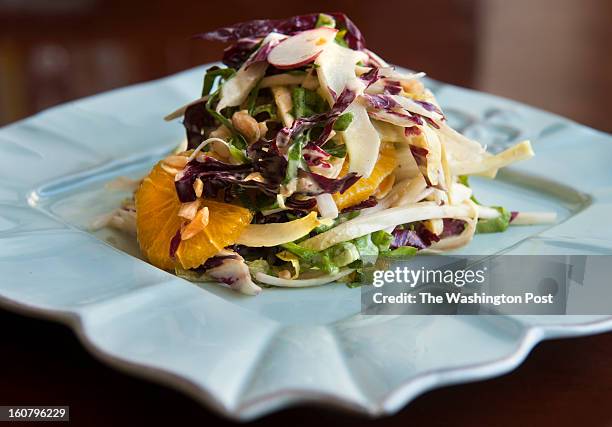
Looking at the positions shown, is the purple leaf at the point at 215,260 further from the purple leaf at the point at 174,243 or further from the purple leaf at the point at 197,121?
the purple leaf at the point at 197,121

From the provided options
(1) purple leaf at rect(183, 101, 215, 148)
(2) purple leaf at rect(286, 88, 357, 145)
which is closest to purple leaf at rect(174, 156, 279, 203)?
(2) purple leaf at rect(286, 88, 357, 145)

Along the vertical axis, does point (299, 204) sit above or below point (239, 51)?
below

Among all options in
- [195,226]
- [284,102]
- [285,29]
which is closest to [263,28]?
[285,29]

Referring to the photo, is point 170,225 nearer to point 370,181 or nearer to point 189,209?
point 189,209

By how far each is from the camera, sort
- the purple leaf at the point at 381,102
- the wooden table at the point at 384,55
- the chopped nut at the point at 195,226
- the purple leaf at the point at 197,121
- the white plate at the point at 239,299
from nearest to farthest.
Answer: the white plate at the point at 239,299, the wooden table at the point at 384,55, the chopped nut at the point at 195,226, the purple leaf at the point at 381,102, the purple leaf at the point at 197,121

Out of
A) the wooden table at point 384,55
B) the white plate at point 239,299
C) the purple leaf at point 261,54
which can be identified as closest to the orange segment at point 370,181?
the white plate at point 239,299

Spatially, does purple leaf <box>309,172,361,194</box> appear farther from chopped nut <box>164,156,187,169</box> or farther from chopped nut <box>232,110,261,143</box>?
chopped nut <box>164,156,187,169</box>

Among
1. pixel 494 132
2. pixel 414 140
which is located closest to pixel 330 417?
pixel 414 140
